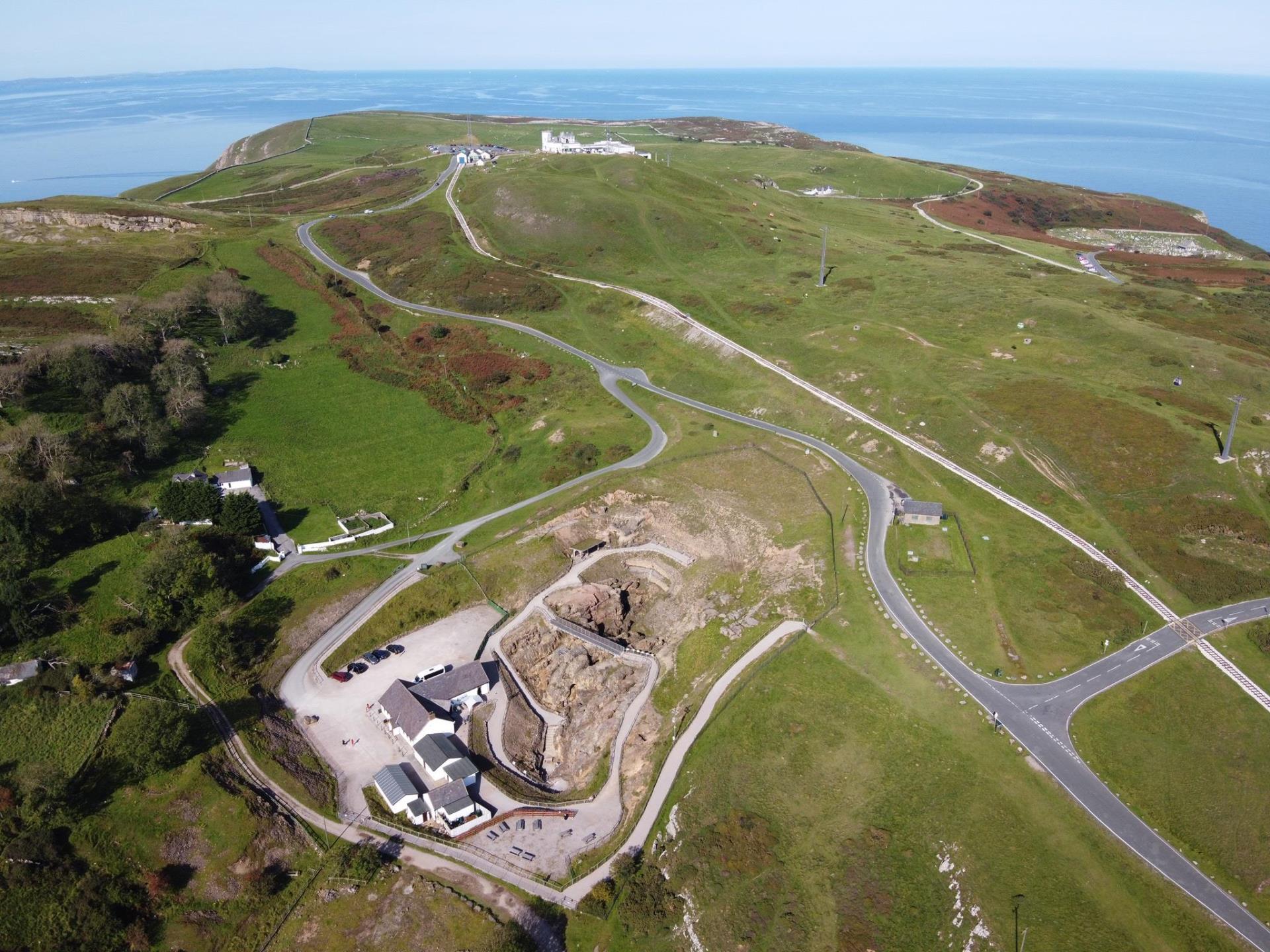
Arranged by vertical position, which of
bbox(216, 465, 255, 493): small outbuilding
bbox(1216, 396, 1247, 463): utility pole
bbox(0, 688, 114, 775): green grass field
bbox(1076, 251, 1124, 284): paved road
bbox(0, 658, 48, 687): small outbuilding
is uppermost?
bbox(1076, 251, 1124, 284): paved road

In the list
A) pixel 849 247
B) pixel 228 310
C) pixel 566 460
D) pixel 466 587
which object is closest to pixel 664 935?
pixel 466 587

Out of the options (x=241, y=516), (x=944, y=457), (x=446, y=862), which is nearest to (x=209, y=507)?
(x=241, y=516)

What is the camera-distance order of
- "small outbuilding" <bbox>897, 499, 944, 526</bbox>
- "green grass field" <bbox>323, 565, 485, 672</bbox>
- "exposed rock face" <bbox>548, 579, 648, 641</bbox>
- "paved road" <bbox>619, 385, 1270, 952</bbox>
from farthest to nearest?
"exposed rock face" <bbox>548, 579, 648, 641</bbox> < "small outbuilding" <bbox>897, 499, 944, 526</bbox> < "green grass field" <bbox>323, 565, 485, 672</bbox> < "paved road" <bbox>619, 385, 1270, 952</bbox>

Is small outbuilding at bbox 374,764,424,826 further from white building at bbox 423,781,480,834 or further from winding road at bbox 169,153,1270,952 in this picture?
winding road at bbox 169,153,1270,952

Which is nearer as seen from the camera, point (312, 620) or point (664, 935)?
point (664, 935)

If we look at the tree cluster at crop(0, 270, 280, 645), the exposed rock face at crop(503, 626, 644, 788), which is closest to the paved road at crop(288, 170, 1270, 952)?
the exposed rock face at crop(503, 626, 644, 788)

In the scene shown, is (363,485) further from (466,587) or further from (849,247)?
(849,247)

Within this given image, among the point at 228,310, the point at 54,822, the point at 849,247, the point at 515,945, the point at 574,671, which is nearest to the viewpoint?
the point at 515,945
